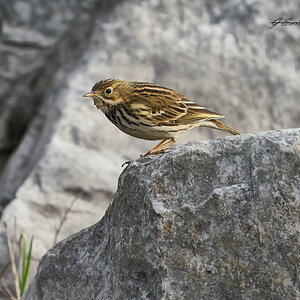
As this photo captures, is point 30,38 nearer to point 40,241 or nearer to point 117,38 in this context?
point 117,38

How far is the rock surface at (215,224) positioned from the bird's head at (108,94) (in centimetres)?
166

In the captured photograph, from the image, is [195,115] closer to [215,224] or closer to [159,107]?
[159,107]

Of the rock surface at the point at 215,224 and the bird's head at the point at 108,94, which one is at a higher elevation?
the bird's head at the point at 108,94

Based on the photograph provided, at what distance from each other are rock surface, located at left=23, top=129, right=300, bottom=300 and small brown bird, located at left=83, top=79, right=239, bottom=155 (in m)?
1.43

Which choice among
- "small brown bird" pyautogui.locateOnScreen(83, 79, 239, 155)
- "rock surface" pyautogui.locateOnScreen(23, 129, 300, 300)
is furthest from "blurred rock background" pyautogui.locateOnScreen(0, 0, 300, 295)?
"rock surface" pyautogui.locateOnScreen(23, 129, 300, 300)

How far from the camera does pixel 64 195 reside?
6574 mm

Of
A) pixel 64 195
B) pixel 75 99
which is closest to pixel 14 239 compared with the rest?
pixel 64 195

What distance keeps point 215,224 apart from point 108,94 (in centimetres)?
214

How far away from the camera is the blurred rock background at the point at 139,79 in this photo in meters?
6.63

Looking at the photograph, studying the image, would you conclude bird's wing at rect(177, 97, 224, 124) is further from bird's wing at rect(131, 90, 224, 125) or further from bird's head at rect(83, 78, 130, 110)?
bird's head at rect(83, 78, 130, 110)

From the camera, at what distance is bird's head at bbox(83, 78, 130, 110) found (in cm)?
504

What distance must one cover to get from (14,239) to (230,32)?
137 inches

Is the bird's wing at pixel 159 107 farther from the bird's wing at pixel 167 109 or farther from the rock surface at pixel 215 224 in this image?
the rock surface at pixel 215 224

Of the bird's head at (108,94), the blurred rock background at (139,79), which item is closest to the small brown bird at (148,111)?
the bird's head at (108,94)
